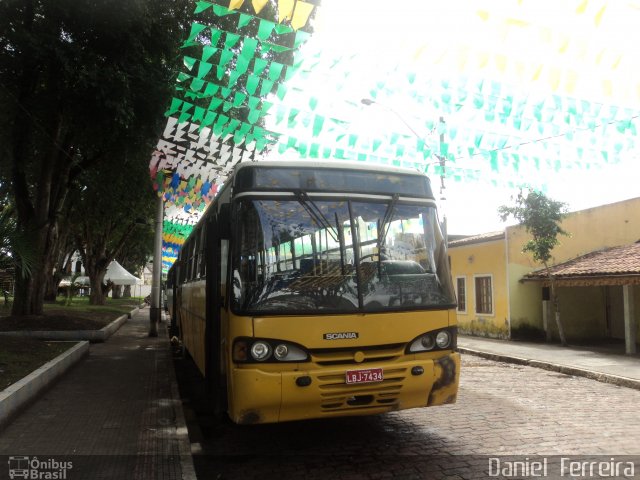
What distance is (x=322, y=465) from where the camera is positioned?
4867mm

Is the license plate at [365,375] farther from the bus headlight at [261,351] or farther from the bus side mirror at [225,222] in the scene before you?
the bus side mirror at [225,222]

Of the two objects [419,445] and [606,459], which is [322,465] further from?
[606,459]

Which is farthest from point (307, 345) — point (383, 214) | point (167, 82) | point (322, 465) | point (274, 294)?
point (167, 82)

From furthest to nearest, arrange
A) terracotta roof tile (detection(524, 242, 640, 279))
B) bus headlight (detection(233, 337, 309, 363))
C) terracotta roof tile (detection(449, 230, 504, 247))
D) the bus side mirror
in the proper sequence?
terracotta roof tile (detection(449, 230, 504, 247))
terracotta roof tile (detection(524, 242, 640, 279))
the bus side mirror
bus headlight (detection(233, 337, 309, 363))

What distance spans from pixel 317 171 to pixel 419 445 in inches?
122

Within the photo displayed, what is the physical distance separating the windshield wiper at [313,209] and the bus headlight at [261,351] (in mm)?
1255

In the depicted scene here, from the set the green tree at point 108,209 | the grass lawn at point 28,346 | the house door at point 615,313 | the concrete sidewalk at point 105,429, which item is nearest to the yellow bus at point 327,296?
the concrete sidewalk at point 105,429

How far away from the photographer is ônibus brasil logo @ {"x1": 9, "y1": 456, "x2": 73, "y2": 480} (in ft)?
14.7

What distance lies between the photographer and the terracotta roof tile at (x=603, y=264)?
13921 mm

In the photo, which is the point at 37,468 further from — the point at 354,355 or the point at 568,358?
the point at 568,358

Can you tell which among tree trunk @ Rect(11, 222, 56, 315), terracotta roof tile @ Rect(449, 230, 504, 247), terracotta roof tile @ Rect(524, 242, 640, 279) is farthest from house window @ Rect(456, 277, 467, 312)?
tree trunk @ Rect(11, 222, 56, 315)

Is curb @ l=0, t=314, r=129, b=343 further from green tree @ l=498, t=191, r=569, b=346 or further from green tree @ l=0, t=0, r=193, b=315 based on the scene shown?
green tree @ l=498, t=191, r=569, b=346

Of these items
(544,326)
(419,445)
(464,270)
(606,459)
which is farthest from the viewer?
(464,270)

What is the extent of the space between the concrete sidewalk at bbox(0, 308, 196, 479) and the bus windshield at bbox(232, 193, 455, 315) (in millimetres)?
1781
